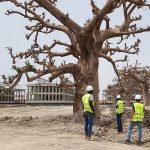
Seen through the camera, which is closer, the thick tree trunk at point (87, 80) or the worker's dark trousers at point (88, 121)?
the worker's dark trousers at point (88, 121)

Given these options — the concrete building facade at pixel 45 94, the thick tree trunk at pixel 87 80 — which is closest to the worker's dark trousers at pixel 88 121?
the thick tree trunk at pixel 87 80

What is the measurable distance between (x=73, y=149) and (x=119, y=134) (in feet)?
23.4

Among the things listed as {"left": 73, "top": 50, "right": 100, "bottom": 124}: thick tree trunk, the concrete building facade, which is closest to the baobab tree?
{"left": 73, "top": 50, "right": 100, "bottom": 124}: thick tree trunk

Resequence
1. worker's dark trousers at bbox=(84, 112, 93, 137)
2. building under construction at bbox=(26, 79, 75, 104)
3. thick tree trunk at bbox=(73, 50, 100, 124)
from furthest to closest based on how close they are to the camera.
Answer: building under construction at bbox=(26, 79, 75, 104)
thick tree trunk at bbox=(73, 50, 100, 124)
worker's dark trousers at bbox=(84, 112, 93, 137)

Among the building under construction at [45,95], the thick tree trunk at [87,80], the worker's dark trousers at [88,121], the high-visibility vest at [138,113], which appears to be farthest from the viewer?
the building under construction at [45,95]

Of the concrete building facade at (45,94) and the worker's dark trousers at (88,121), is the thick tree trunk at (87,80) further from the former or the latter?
the concrete building facade at (45,94)

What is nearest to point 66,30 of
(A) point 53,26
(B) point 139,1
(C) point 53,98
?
(A) point 53,26

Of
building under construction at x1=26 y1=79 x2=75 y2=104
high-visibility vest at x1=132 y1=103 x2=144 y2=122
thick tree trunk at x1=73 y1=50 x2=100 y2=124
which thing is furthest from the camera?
building under construction at x1=26 y1=79 x2=75 y2=104

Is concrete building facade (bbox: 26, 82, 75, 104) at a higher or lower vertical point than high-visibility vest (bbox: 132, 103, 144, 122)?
higher

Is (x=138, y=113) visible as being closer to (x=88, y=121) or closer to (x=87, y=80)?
(x=88, y=121)

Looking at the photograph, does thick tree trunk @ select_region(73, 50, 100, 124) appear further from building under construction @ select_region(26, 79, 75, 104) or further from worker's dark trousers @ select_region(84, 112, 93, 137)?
building under construction @ select_region(26, 79, 75, 104)

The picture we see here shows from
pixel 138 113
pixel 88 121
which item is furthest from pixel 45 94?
pixel 88 121

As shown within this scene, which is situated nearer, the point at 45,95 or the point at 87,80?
the point at 87,80

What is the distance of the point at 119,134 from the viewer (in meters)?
19.7
